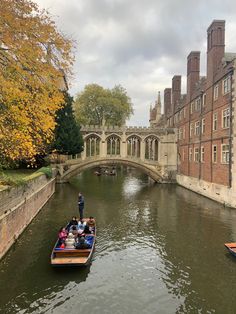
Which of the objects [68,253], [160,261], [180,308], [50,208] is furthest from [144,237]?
[50,208]

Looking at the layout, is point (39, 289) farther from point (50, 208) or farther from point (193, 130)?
point (193, 130)

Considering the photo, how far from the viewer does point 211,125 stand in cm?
2848

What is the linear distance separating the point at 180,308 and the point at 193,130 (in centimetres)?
2835

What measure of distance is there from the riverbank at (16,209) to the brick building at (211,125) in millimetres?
15280

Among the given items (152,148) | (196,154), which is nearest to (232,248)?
(196,154)

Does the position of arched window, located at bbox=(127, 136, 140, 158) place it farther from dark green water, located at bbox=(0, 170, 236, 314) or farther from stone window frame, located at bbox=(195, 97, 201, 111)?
dark green water, located at bbox=(0, 170, 236, 314)

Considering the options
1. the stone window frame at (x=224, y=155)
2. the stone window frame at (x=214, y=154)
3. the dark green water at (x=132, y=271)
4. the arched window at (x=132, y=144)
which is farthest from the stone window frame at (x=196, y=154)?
the dark green water at (x=132, y=271)

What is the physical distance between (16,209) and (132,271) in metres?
6.81

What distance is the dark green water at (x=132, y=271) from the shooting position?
9173 millimetres

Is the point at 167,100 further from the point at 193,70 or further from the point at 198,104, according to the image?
the point at 198,104

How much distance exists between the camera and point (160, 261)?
42.0 feet

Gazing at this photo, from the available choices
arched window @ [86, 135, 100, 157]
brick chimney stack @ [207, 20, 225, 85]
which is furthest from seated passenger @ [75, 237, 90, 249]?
arched window @ [86, 135, 100, 157]

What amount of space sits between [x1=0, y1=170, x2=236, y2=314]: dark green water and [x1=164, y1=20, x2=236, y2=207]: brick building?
5.68 meters

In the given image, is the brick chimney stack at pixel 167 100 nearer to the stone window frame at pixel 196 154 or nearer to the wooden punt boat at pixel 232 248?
the stone window frame at pixel 196 154
